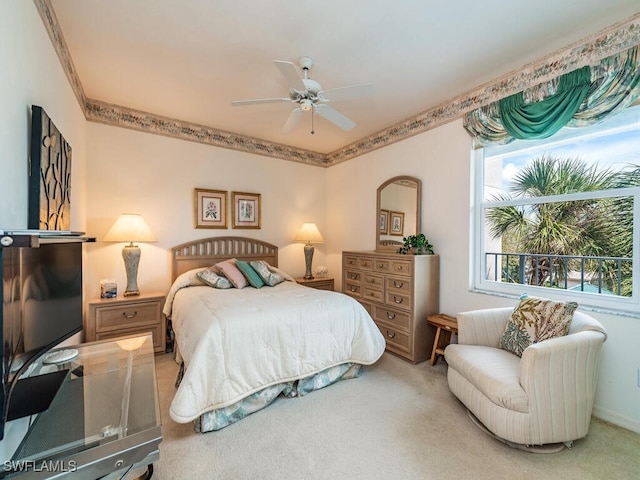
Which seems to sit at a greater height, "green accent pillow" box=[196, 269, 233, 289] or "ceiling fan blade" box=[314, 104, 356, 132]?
"ceiling fan blade" box=[314, 104, 356, 132]

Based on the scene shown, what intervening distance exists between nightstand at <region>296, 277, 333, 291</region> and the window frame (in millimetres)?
2090

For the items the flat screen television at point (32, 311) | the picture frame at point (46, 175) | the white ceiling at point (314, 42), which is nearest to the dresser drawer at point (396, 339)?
the white ceiling at point (314, 42)

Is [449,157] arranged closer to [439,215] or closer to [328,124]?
[439,215]

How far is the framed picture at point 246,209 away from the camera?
4074 millimetres

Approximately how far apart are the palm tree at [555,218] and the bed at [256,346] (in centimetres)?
164

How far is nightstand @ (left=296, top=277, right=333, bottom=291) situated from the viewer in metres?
4.18

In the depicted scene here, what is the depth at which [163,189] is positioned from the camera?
11.8 ft

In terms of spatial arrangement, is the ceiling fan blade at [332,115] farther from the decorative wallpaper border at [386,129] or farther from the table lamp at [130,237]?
the table lamp at [130,237]

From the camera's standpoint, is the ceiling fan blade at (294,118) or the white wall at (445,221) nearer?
the white wall at (445,221)

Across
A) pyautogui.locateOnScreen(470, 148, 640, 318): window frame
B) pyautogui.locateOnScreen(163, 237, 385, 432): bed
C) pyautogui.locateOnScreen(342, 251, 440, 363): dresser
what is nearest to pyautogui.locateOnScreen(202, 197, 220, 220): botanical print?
pyautogui.locateOnScreen(163, 237, 385, 432): bed

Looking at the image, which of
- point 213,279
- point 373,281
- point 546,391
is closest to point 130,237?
point 213,279

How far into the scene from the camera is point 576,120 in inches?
85.1

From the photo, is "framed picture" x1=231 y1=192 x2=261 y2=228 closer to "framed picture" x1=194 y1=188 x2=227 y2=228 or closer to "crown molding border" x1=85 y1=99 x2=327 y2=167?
"framed picture" x1=194 y1=188 x2=227 y2=228

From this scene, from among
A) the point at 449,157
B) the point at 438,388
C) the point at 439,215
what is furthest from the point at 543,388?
the point at 449,157
